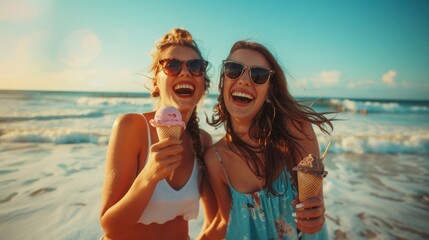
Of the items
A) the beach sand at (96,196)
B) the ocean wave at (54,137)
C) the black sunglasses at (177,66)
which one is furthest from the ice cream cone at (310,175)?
the ocean wave at (54,137)

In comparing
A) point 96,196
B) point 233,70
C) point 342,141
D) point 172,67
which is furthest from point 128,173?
point 342,141

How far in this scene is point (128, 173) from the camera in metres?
2.75

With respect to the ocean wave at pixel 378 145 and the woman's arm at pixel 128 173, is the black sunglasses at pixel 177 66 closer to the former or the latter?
the woman's arm at pixel 128 173

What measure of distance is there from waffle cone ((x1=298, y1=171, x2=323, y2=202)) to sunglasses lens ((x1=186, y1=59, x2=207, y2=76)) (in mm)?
1673

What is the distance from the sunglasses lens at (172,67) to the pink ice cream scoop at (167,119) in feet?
2.39

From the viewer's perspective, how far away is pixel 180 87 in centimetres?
320

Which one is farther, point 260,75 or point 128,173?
point 260,75

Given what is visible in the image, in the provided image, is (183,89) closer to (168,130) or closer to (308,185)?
(168,130)

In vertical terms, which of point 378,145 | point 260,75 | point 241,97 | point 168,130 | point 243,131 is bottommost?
point 378,145

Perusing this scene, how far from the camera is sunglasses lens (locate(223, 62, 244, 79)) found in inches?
126

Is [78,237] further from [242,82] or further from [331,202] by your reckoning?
[331,202]

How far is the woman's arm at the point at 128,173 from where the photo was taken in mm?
2195

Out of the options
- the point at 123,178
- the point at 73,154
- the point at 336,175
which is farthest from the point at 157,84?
the point at 73,154

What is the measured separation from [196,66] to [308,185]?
1851 millimetres
